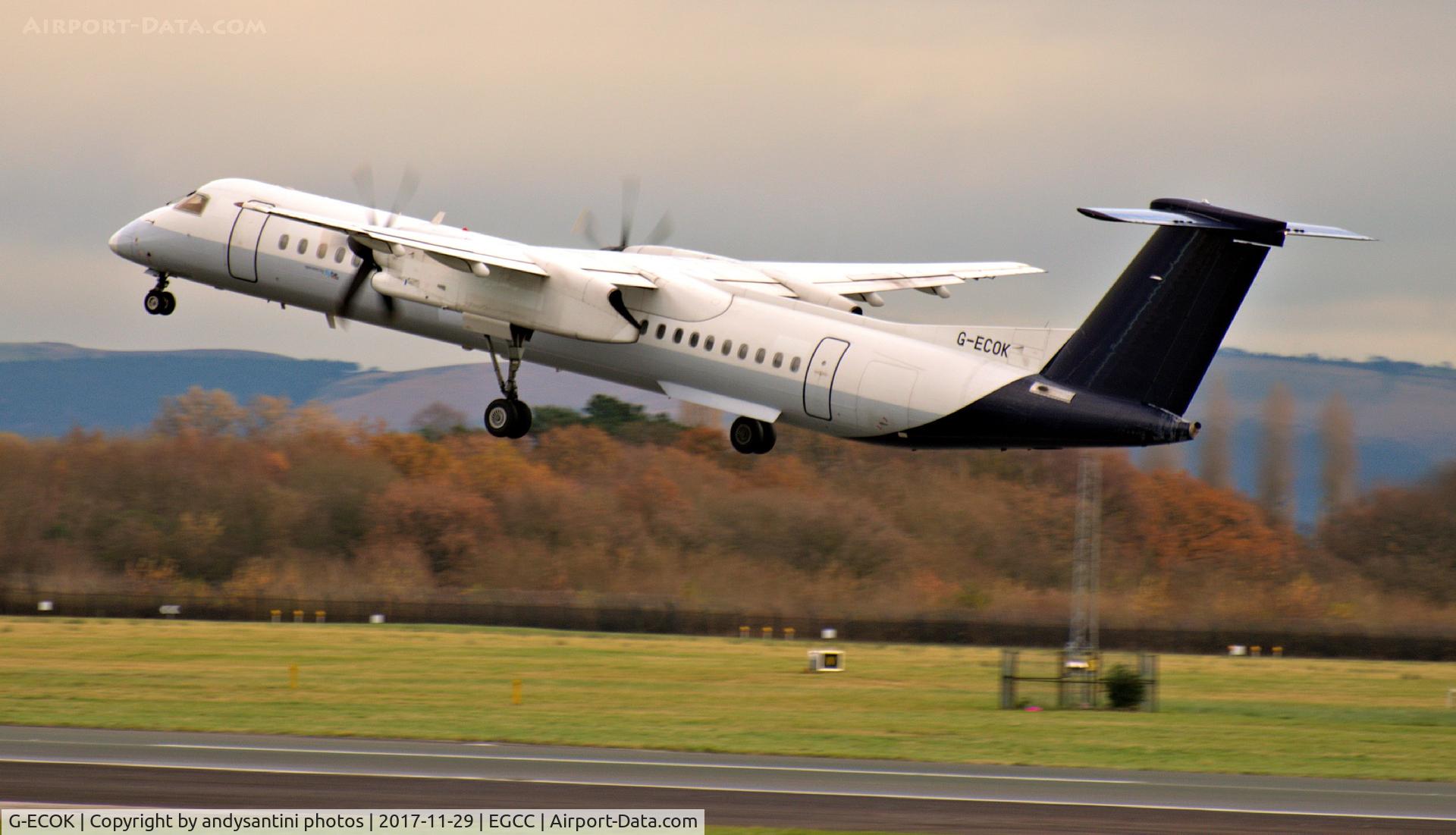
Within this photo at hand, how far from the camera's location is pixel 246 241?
38062 mm

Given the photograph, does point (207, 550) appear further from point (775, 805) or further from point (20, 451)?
point (775, 805)

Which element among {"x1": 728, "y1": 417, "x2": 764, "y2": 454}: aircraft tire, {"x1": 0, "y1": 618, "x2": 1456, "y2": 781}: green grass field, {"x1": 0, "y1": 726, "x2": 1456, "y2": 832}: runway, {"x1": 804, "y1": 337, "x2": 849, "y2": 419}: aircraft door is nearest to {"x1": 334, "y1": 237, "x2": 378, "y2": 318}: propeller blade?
{"x1": 728, "y1": 417, "x2": 764, "y2": 454}: aircraft tire

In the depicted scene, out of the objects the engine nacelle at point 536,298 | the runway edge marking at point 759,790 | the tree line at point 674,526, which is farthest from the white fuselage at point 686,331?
the tree line at point 674,526

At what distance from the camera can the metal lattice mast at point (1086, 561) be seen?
5581 cm

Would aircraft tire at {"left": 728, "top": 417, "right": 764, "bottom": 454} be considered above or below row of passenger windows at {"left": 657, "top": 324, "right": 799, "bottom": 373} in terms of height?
below

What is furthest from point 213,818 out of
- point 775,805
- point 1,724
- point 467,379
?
point 467,379

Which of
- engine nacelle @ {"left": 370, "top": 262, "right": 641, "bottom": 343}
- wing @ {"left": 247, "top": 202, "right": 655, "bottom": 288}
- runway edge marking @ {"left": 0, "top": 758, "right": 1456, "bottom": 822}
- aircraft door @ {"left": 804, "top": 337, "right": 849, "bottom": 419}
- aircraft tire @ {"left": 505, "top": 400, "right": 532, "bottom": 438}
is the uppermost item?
wing @ {"left": 247, "top": 202, "right": 655, "bottom": 288}

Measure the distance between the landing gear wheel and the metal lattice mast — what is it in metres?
24.9

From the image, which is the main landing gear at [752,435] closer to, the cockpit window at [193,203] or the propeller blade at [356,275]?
the propeller blade at [356,275]

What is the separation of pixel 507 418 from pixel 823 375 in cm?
770

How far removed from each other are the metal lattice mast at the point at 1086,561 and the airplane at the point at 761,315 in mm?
18011

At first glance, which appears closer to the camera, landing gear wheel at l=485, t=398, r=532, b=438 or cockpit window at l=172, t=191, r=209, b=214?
landing gear wheel at l=485, t=398, r=532, b=438

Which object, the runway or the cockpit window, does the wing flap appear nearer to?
the cockpit window

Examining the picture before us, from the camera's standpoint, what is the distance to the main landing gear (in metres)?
35.1
